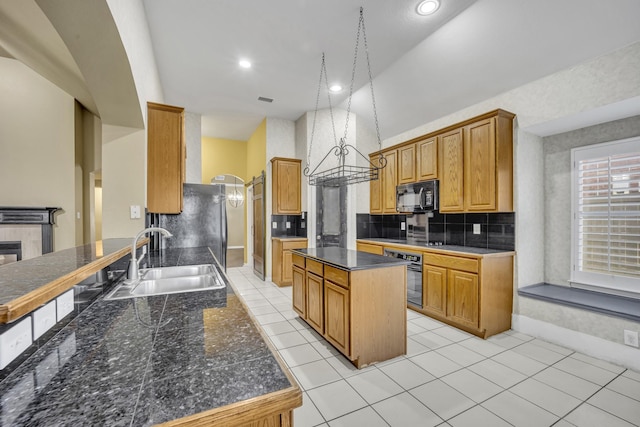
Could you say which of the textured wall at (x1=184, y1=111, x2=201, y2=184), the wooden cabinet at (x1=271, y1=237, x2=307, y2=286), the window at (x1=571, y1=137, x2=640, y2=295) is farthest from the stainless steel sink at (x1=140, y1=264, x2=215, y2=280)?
the window at (x1=571, y1=137, x2=640, y2=295)

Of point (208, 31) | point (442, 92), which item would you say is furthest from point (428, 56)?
point (208, 31)

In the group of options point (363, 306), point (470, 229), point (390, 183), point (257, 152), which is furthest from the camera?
point (257, 152)

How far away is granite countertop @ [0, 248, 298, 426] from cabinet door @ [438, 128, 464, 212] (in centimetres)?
313

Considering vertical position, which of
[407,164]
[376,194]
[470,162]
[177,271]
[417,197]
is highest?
[407,164]

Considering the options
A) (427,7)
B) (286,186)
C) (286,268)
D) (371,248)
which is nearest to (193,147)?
(286,186)

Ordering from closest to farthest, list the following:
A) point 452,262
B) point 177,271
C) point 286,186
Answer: point 177,271 → point 452,262 → point 286,186

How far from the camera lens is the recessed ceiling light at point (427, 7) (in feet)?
8.39

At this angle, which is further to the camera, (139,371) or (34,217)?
(34,217)

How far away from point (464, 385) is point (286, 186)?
13.4ft

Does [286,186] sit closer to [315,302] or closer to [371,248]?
[371,248]

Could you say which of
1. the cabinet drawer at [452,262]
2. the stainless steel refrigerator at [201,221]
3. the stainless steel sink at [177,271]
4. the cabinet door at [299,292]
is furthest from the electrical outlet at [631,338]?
the stainless steel refrigerator at [201,221]

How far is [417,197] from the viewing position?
3.97 metres

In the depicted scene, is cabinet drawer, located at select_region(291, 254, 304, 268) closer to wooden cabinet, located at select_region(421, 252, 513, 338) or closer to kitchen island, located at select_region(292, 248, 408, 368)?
kitchen island, located at select_region(292, 248, 408, 368)

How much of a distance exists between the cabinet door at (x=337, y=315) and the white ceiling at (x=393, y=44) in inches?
106
